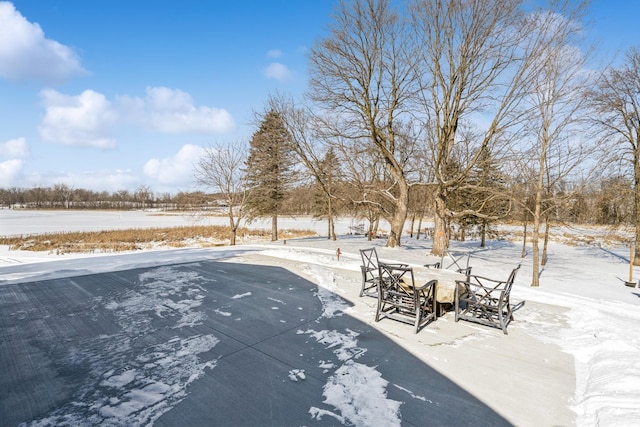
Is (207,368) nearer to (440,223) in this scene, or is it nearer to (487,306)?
(487,306)

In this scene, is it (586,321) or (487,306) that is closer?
(487,306)

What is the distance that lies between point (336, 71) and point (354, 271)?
9.87 meters

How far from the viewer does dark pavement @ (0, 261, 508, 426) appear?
2471 millimetres

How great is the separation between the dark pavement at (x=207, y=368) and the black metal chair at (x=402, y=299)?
0.59m

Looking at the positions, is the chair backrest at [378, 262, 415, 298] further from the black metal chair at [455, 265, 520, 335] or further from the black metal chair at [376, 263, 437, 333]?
the black metal chair at [455, 265, 520, 335]

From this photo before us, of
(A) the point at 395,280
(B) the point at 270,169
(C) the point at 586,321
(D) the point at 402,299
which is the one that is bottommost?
(C) the point at 586,321

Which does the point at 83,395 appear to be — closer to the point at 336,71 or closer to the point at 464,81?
the point at 464,81

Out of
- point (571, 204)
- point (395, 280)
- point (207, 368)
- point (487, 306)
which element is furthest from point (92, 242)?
point (571, 204)

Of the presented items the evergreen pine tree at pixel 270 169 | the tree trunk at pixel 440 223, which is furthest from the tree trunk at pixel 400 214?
the evergreen pine tree at pixel 270 169

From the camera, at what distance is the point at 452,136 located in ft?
37.9

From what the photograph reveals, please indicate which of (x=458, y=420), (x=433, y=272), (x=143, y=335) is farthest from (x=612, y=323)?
(x=143, y=335)

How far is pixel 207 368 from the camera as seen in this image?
124 inches

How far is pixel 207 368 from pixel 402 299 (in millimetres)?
3366

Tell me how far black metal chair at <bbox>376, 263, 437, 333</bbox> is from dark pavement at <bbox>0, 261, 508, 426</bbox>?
0.59 meters
